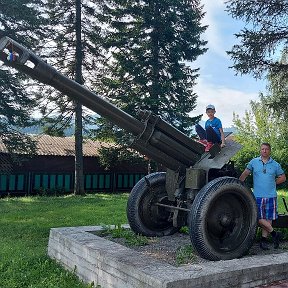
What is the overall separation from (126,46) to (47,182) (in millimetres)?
8170

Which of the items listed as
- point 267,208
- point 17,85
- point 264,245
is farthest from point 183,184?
point 17,85

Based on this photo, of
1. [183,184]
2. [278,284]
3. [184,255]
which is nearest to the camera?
[278,284]

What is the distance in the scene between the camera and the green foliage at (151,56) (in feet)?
67.9

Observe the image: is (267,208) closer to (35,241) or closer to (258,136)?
(35,241)

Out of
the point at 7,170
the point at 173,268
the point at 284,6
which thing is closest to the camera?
the point at 173,268

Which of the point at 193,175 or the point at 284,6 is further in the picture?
the point at 284,6

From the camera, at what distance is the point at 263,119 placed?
27719mm

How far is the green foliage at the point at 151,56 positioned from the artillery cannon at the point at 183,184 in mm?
13993

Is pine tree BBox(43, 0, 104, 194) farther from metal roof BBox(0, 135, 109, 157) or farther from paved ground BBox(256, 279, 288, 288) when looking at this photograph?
paved ground BBox(256, 279, 288, 288)

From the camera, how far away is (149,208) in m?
6.73

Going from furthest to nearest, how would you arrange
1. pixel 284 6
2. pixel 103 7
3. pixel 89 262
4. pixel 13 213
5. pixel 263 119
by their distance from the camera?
pixel 263 119 < pixel 103 7 < pixel 284 6 < pixel 13 213 < pixel 89 262

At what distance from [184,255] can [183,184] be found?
1152 mm

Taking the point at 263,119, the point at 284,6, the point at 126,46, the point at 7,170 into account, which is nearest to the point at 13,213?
the point at 7,170

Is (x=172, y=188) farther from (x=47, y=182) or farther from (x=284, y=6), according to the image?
(x=47, y=182)
